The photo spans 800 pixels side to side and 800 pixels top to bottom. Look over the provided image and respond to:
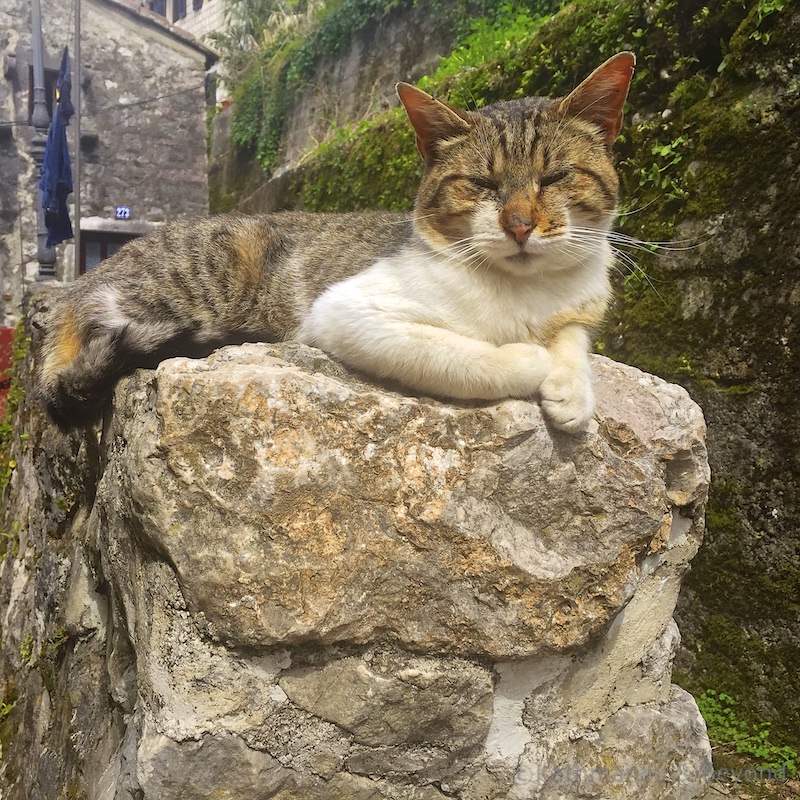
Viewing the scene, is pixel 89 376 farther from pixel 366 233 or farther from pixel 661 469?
pixel 661 469

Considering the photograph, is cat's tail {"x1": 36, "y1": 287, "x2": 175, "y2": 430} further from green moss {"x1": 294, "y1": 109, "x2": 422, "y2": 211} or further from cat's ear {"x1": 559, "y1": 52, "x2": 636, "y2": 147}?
green moss {"x1": 294, "y1": 109, "x2": 422, "y2": 211}

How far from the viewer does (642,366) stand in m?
3.22

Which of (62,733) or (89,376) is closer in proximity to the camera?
(89,376)

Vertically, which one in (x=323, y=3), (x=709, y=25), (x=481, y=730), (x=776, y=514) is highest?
(x=323, y=3)

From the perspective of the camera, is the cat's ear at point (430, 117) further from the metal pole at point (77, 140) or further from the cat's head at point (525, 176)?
the metal pole at point (77, 140)

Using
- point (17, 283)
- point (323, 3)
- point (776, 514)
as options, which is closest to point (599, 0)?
point (776, 514)

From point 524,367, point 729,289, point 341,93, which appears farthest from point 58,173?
point 341,93

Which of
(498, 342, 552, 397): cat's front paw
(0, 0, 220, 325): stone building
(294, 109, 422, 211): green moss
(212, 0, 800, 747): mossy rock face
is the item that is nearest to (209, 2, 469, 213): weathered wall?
(294, 109, 422, 211): green moss

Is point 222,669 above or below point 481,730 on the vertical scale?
above

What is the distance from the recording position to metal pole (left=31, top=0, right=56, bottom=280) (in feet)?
14.0

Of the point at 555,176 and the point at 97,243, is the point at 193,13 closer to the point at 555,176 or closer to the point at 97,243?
the point at 97,243

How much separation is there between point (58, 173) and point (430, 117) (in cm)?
360

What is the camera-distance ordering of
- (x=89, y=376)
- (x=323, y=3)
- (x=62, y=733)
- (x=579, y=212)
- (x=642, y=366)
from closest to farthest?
(x=579, y=212)
(x=89, y=376)
(x=62, y=733)
(x=642, y=366)
(x=323, y=3)

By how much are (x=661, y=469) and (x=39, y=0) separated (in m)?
5.02
